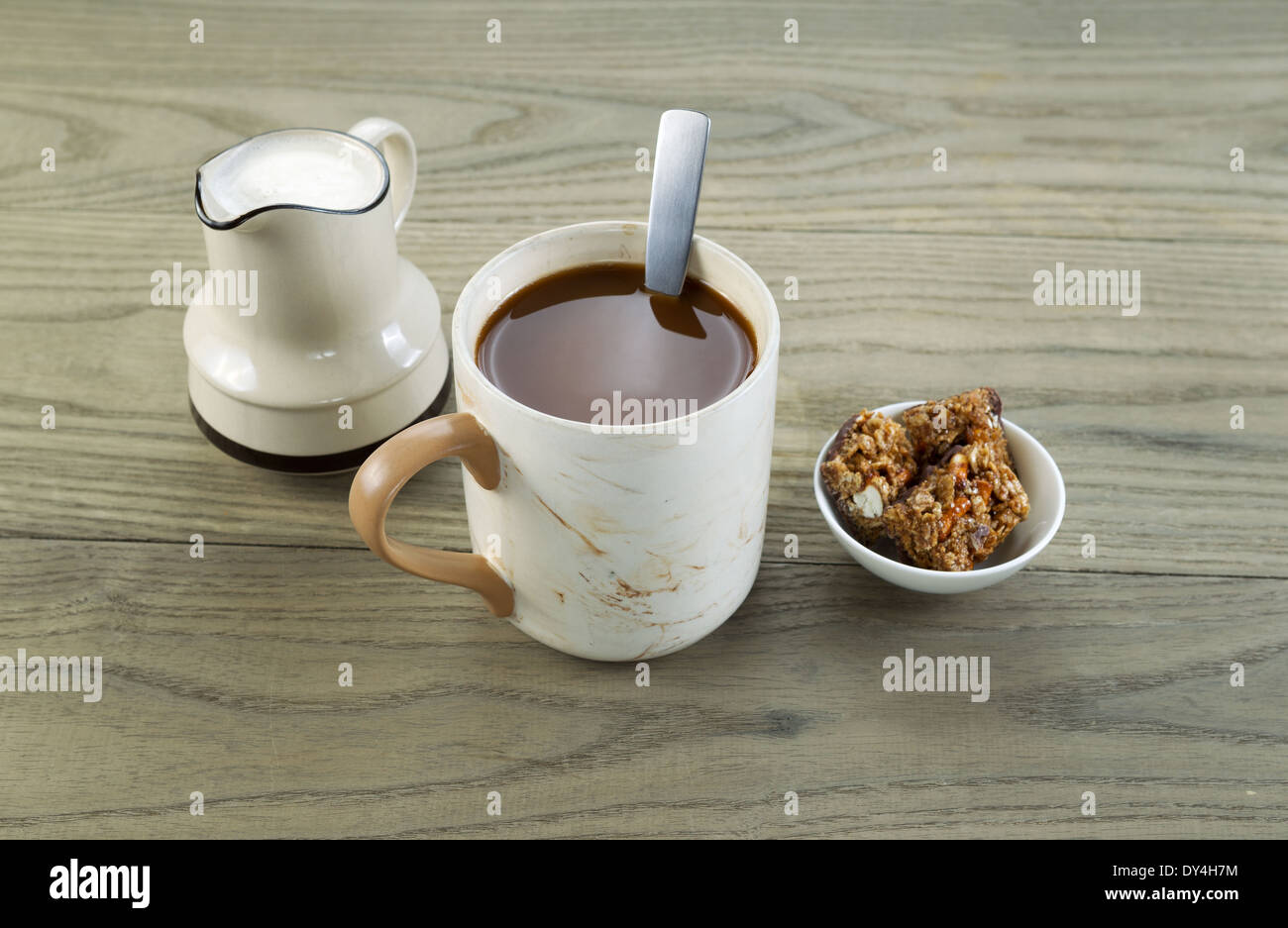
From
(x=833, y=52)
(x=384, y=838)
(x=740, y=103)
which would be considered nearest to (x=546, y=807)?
(x=384, y=838)

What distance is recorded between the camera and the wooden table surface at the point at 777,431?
2.32ft

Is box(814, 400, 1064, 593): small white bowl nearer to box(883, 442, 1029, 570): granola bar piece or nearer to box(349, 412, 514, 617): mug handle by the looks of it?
box(883, 442, 1029, 570): granola bar piece

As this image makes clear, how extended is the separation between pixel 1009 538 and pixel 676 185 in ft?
1.04

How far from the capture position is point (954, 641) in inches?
30.1

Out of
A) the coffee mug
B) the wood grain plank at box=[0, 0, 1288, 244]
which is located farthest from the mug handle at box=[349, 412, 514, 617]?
the wood grain plank at box=[0, 0, 1288, 244]

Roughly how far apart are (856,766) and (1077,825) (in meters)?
0.13

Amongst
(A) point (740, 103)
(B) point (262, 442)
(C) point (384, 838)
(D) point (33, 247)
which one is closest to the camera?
(C) point (384, 838)

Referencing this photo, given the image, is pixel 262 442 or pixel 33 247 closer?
pixel 262 442

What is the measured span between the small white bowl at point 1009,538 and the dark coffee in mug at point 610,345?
0.44 feet

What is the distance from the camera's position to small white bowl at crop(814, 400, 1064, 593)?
0.72m

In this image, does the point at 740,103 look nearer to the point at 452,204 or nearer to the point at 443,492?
the point at 452,204

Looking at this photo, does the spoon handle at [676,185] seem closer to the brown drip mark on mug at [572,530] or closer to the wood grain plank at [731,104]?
the brown drip mark on mug at [572,530]

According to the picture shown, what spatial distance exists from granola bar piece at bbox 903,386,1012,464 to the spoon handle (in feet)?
0.65

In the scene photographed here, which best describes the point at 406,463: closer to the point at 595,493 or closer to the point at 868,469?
the point at 595,493
